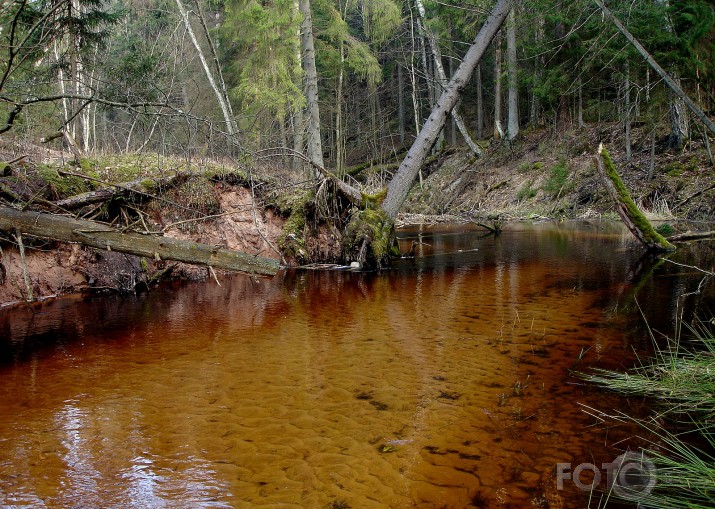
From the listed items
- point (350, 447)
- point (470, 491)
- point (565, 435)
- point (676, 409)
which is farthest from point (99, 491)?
point (676, 409)

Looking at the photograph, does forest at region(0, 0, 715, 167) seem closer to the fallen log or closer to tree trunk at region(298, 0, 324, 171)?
tree trunk at region(298, 0, 324, 171)

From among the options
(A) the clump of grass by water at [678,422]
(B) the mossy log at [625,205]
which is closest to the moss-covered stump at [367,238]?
(B) the mossy log at [625,205]

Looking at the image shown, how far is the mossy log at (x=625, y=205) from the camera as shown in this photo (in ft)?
30.9

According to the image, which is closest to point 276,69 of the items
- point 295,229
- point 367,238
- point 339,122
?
point 339,122

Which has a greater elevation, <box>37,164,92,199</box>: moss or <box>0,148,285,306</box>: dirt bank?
<box>37,164,92,199</box>: moss

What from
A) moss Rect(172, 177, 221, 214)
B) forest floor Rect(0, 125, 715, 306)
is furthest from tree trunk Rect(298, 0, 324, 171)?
moss Rect(172, 177, 221, 214)

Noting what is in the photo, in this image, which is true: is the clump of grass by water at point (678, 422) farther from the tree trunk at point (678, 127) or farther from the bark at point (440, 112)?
the tree trunk at point (678, 127)

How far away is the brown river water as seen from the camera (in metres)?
2.64

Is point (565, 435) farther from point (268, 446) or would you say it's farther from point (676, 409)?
point (268, 446)

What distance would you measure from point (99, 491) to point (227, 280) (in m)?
6.70

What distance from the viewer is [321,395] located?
380 cm

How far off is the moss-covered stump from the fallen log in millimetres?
3988

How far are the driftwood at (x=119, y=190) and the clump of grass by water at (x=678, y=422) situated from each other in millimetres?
6024

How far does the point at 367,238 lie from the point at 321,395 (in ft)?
19.8
